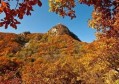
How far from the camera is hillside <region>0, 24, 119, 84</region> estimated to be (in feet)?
137

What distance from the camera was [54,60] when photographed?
82875 millimetres

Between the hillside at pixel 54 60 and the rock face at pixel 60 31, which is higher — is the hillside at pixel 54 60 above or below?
below

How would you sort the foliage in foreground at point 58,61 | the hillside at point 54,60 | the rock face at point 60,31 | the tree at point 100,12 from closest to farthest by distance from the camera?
the tree at point 100,12, the foliage in foreground at point 58,61, the hillside at point 54,60, the rock face at point 60,31

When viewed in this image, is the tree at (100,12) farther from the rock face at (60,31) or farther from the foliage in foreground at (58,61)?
the rock face at (60,31)

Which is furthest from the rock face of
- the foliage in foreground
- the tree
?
the tree

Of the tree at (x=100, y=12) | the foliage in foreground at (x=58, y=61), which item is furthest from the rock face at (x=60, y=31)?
the tree at (x=100, y=12)

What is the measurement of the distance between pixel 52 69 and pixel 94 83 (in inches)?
332

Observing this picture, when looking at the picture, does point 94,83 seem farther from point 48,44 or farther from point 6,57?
point 48,44

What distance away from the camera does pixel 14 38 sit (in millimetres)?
106062

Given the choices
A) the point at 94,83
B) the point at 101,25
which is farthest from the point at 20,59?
the point at 101,25

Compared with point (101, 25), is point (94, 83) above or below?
below

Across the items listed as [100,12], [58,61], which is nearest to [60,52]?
[58,61]

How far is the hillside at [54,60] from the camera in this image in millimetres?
41844

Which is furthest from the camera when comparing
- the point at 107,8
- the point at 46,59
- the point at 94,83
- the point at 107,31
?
the point at 46,59
